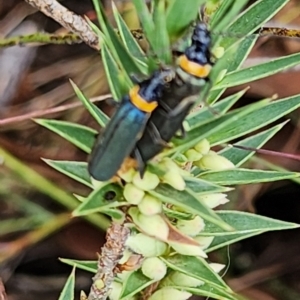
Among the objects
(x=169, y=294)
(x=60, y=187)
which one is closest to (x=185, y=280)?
(x=169, y=294)

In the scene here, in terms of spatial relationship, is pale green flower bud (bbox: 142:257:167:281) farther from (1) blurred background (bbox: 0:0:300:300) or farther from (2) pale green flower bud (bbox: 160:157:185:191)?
(1) blurred background (bbox: 0:0:300:300)

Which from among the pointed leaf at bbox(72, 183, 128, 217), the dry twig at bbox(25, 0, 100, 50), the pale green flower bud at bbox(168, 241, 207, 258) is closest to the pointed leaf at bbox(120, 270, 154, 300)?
the pale green flower bud at bbox(168, 241, 207, 258)

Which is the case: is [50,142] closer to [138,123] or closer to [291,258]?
[291,258]

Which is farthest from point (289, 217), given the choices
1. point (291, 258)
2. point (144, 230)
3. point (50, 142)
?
point (144, 230)

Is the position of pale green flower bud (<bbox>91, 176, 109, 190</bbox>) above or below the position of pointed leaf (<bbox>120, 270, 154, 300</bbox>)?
above

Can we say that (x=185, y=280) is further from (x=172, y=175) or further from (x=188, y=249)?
(x=172, y=175)

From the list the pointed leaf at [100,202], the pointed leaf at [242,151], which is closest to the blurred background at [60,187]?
the pointed leaf at [242,151]
